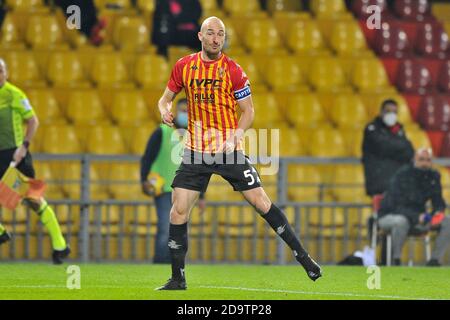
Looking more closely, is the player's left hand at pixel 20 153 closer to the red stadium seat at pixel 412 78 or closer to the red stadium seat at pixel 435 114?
the red stadium seat at pixel 435 114

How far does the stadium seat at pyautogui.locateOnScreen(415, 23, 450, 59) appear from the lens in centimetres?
1944

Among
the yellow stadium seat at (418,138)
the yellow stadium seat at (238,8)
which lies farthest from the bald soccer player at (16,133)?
the yellow stadium seat at (238,8)

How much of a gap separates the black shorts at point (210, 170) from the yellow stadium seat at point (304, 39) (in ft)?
29.5

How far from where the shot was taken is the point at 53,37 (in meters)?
18.6

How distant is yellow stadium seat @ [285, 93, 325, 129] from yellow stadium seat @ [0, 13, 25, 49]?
3839 millimetres

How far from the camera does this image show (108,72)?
59.8ft

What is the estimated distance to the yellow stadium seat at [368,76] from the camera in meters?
18.5

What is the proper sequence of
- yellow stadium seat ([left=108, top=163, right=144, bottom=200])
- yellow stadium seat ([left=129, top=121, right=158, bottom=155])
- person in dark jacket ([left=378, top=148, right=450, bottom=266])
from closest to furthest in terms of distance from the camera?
person in dark jacket ([left=378, top=148, right=450, bottom=266])
yellow stadium seat ([left=108, top=163, right=144, bottom=200])
yellow stadium seat ([left=129, top=121, right=158, bottom=155])

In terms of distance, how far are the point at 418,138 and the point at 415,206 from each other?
8.55 feet

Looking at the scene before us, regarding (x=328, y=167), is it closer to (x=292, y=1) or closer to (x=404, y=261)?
(x=404, y=261)

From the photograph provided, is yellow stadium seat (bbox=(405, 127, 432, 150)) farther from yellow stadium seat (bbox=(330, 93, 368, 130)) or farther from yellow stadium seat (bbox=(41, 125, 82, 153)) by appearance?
yellow stadium seat (bbox=(41, 125, 82, 153))

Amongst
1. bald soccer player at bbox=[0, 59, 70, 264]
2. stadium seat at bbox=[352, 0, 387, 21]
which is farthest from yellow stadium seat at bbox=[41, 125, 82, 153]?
stadium seat at bbox=[352, 0, 387, 21]
